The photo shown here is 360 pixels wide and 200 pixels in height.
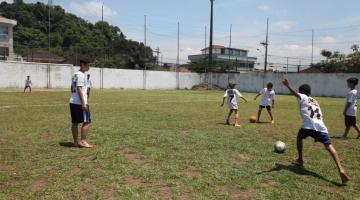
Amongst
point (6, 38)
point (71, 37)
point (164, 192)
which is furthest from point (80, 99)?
point (71, 37)

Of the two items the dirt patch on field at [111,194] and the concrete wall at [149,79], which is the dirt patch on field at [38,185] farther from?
the concrete wall at [149,79]

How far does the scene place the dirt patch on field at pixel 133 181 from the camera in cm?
614

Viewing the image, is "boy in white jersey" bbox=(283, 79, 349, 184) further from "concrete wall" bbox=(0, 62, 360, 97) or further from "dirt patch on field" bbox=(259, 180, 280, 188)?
"concrete wall" bbox=(0, 62, 360, 97)

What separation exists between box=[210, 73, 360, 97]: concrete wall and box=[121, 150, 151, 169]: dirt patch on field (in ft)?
109

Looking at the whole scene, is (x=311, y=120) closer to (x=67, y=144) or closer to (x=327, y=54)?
(x=67, y=144)

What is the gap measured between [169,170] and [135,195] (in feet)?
4.68

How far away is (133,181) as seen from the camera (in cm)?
632

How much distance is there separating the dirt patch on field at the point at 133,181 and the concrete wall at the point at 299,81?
115ft

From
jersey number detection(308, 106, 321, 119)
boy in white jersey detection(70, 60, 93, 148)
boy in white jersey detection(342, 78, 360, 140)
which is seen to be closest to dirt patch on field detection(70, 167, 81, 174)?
boy in white jersey detection(70, 60, 93, 148)

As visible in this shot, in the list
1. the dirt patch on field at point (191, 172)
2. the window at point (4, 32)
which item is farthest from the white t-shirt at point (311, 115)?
the window at point (4, 32)

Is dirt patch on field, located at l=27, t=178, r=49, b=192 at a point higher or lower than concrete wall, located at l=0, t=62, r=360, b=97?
lower

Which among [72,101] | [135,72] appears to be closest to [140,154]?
[72,101]

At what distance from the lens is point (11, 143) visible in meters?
9.16

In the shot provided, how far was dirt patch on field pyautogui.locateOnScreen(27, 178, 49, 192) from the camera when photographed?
5840mm
